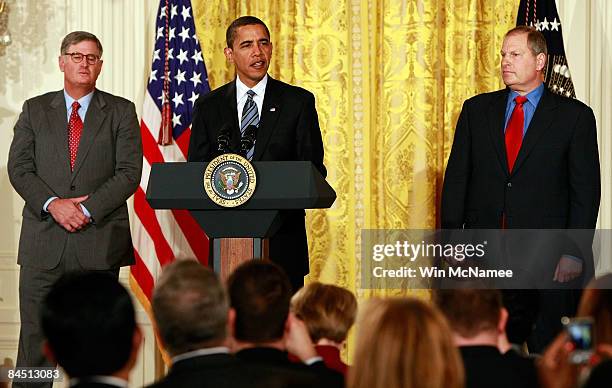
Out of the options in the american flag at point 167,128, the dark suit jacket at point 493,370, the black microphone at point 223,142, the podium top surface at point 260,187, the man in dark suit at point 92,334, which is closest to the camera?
the man in dark suit at point 92,334

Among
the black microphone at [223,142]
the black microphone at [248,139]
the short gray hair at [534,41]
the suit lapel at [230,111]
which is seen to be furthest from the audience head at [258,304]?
the short gray hair at [534,41]

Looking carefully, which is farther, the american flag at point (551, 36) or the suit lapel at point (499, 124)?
the american flag at point (551, 36)

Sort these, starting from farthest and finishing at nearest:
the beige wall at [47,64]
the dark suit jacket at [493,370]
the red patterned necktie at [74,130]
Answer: the beige wall at [47,64] → the red patterned necktie at [74,130] → the dark suit jacket at [493,370]

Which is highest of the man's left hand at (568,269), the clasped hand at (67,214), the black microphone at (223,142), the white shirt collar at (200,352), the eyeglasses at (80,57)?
the eyeglasses at (80,57)

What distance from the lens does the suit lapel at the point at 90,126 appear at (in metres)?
5.49

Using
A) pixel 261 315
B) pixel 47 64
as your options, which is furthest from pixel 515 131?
pixel 47 64

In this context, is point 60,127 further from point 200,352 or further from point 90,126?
point 200,352

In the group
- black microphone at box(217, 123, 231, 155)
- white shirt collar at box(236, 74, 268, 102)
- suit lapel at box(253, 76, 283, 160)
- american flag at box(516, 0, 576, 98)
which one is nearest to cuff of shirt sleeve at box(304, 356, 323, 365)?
black microphone at box(217, 123, 231, 155)

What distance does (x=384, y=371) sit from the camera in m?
2.27

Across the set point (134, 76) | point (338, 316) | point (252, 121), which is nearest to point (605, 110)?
point (252, 121)

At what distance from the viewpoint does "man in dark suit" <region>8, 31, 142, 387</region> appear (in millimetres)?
5379

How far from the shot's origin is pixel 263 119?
5266 millimetres

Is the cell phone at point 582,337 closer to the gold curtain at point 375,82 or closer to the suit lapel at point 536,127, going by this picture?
the suit lapel at point 536,127

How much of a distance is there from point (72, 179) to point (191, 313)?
305 centimetres
